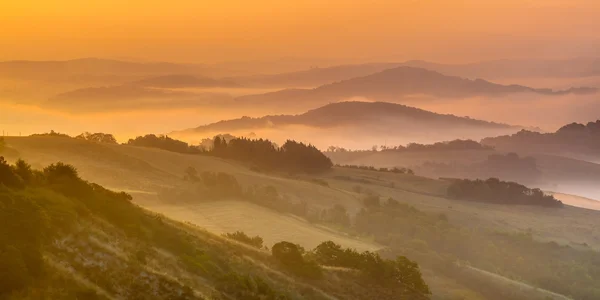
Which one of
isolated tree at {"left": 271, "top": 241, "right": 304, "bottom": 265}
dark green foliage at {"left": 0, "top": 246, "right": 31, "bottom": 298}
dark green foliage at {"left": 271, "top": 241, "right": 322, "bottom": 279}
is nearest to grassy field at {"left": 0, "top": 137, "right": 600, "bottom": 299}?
dark green foliage at {"left": 271, "top": 241, "right": 322, "bottom": 279}

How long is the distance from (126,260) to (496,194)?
3771 inches

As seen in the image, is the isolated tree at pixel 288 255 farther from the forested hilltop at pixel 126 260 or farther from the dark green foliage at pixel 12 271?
the dark green foliage at pixel 12 271

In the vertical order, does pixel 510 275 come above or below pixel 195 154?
below

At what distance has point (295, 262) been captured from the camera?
109 feet

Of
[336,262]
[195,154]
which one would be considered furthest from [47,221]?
[195,154]

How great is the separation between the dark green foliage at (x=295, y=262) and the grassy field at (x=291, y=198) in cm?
1153

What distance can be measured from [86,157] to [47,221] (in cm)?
5700

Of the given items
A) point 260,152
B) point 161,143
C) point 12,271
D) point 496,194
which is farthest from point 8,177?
point 496,194

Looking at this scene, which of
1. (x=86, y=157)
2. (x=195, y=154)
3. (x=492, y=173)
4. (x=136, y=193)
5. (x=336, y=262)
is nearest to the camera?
(x=336, y=262)

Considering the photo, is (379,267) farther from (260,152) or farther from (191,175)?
(260,152)

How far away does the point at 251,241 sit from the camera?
44.4 m

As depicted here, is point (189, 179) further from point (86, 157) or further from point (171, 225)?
point (171, 225)

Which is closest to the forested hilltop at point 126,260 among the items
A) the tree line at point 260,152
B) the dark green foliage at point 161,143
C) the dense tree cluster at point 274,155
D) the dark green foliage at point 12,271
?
the dark green foliage at point 12,271

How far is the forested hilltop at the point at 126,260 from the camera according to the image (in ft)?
65.4
